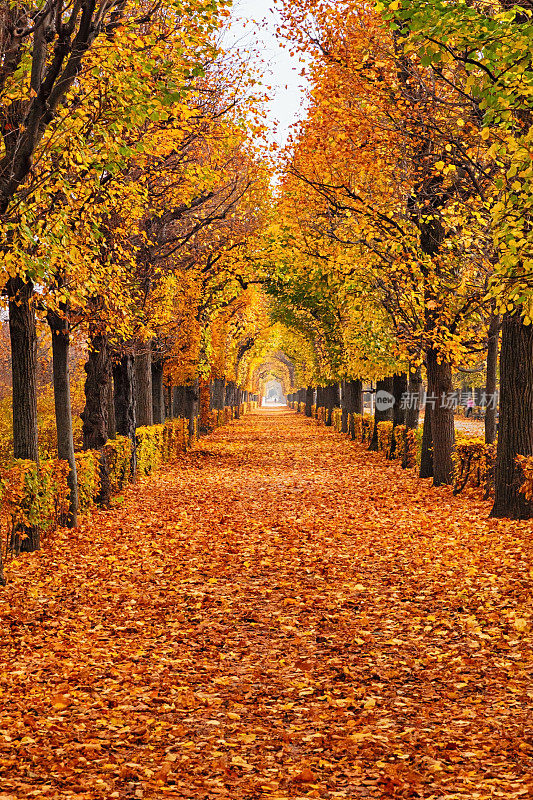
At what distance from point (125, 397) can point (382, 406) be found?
11169 millimetres

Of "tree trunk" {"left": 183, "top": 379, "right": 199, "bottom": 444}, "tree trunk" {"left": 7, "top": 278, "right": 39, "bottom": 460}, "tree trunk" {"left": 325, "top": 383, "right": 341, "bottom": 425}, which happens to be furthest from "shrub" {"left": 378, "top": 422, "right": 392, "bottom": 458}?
"tree trunk" {"left": 325, "top": 383, "right": 341, "bottom": 425}

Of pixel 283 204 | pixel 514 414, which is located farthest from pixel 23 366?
pixel 283 204

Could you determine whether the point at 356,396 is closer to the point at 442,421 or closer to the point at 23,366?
the point at 442,421

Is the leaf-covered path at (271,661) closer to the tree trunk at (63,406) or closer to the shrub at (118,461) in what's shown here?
the tree trunk at (63,406)

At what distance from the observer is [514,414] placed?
12.6m

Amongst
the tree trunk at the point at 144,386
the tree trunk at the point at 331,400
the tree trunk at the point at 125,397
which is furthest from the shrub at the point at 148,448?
the tree trunk at the point at 331,400

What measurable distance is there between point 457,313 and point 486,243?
280cm

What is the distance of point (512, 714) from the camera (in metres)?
5.41

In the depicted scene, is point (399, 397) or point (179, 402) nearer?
point (399, 397)

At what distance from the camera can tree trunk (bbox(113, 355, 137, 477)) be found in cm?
1966

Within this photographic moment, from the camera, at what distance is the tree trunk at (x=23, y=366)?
1116cm

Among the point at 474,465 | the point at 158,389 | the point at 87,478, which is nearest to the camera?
the point at 87,478

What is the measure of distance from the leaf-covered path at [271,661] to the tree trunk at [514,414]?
0.53 metres

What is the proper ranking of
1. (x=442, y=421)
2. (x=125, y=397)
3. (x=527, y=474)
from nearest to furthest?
1. (x=527, y=474)
2. (x=442, y=421)
3. (x=125, y=397)
